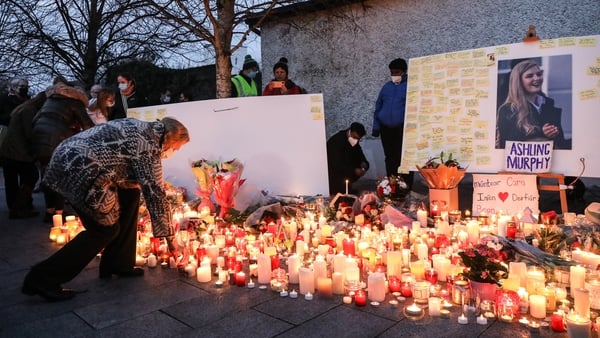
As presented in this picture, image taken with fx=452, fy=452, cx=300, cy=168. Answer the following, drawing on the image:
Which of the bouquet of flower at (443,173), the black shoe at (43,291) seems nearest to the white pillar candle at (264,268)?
the black shoe at (43,291)

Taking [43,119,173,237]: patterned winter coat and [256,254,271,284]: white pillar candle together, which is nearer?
[43,119,173,237]: patterned winter coat

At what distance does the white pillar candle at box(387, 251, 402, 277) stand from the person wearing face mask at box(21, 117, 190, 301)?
1.67 metres

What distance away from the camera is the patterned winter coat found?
3.23 m

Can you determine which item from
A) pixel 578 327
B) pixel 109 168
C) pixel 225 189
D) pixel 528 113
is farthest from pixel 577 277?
pixel 225 189

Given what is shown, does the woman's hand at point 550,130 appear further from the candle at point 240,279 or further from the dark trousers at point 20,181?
the dark trousers at point 20,181

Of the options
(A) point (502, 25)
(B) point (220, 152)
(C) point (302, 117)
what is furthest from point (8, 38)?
(A) point (502, 25)

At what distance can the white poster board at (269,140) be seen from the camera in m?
6.27

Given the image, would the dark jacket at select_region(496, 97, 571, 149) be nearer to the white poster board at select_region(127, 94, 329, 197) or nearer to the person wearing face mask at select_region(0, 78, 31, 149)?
the white poster board at select_region(127, 94, 329, 197)

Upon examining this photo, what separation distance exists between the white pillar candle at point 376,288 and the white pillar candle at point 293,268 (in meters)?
0.64

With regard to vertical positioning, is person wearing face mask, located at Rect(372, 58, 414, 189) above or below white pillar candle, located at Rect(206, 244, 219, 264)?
above

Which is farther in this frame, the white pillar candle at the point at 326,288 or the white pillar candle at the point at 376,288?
the white pillar candle at the point at 326,288

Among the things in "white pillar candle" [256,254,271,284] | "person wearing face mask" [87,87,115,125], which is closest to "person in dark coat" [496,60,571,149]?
"white pillar candle" [256,254,271,284]

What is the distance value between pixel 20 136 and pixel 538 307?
636cm

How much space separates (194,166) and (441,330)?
3.87 m
